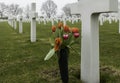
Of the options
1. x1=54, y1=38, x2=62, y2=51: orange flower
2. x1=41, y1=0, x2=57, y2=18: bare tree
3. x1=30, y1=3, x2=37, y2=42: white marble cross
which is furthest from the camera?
x1=41, y1=0, x2=57, y2=18: bare tree

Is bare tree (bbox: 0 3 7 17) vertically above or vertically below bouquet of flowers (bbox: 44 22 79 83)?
above

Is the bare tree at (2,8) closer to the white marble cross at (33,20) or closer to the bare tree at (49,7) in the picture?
the bare tree at (49,7)

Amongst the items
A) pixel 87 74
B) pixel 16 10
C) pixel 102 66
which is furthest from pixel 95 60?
pixel 16 10

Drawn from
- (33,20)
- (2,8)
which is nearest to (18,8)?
(2,8)

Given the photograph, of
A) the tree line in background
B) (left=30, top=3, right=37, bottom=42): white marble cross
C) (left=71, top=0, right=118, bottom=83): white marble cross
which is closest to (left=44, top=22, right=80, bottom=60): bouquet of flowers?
(left=71, top=0, right=118, bottom=83): white marble cross

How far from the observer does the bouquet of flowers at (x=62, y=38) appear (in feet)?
14.0

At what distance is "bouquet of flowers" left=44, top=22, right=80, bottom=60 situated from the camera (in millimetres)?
4273

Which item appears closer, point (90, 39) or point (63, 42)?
point (63, 42)

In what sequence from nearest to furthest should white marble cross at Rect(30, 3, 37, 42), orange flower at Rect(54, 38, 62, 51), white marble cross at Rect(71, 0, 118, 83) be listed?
orange flower at Rect(54, 38, 62, 51) < white marble cross at Rect(71, 0, 118, 83) < white marble cross at Rect(30, 3, 37, 42)

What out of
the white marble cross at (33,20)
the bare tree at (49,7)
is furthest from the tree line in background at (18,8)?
the white marble cross at (33,20)

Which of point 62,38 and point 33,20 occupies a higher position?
point 33,20

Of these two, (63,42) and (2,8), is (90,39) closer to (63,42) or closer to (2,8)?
(63,42)

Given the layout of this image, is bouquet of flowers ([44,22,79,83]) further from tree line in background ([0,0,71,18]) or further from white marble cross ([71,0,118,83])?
tree line in background ([0,0,71,18])

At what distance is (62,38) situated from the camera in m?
4.31
